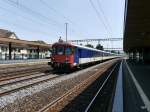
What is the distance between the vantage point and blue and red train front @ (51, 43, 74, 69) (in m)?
24.4

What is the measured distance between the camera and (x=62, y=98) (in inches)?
453

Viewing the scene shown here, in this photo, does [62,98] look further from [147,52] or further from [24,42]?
[147,52]

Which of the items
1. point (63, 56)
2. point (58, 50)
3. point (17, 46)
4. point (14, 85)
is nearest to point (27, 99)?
point (14, 85)

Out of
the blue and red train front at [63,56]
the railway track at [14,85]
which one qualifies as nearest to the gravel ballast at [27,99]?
the railway track at [14,85]

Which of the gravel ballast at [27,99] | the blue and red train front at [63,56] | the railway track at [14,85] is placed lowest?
the gravel ballast at [27,99]

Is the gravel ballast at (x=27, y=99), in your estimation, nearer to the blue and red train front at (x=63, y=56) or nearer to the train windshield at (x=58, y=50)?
the blue and red train front at (x=63, y=56)

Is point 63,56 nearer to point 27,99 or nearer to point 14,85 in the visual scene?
point 14,85

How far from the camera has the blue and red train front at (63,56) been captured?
960 inches

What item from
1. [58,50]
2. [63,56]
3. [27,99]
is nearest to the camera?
[27,99]

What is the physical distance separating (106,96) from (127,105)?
227 centimetres

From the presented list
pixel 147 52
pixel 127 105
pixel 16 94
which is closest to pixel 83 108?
pixel 127 105

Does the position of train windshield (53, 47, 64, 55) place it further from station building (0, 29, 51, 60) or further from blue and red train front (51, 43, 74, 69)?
station building (0, 29, 51, 60)

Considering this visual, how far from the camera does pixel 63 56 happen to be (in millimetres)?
24672

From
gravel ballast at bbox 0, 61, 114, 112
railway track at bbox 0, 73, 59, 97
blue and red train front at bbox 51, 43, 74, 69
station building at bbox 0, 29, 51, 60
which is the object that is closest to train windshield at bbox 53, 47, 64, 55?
blue and red train front at bbox 51, 43, 74, 69
